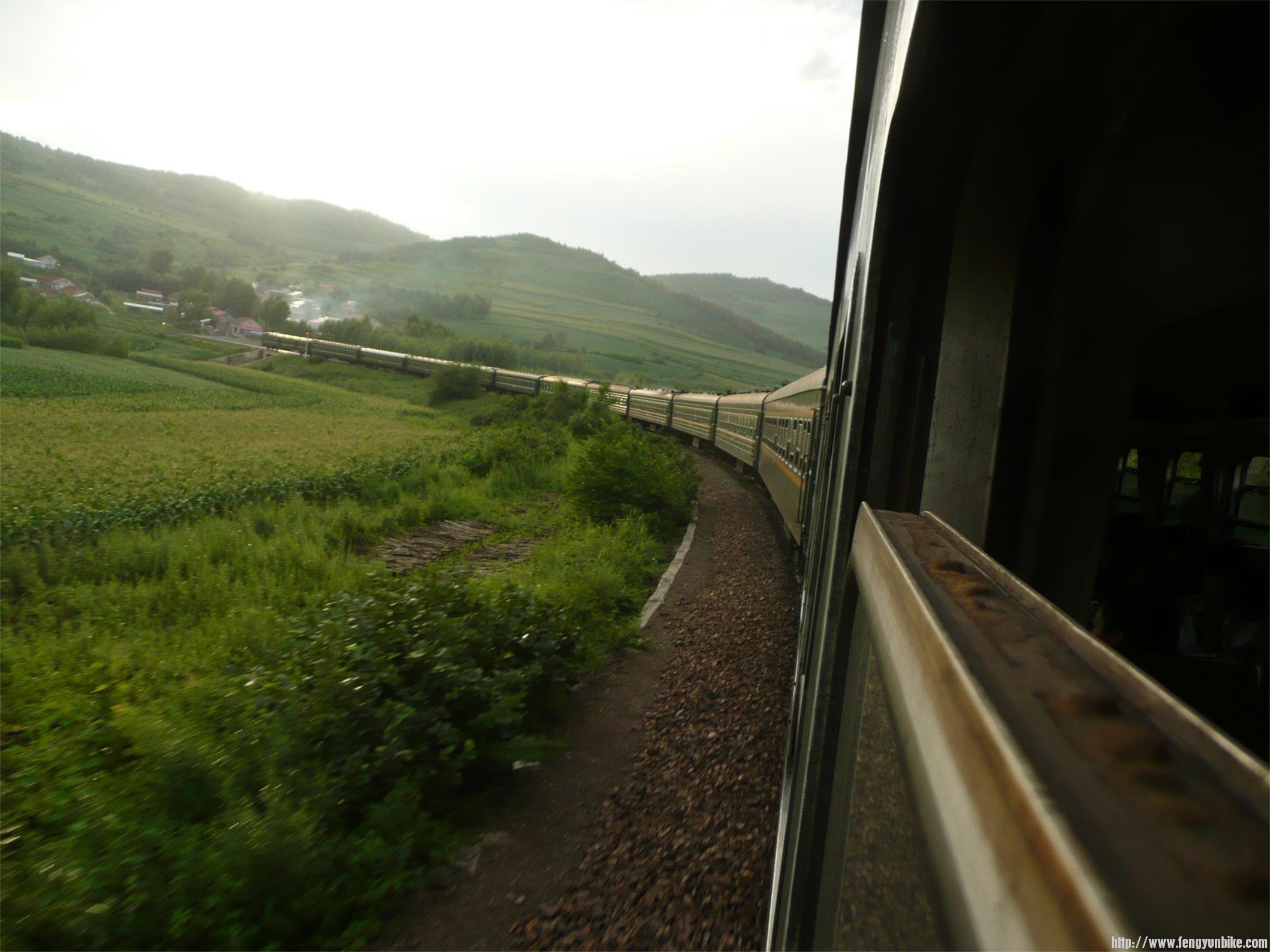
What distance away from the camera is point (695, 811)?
490 centimetres

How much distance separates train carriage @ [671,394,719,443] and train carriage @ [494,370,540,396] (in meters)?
12.7

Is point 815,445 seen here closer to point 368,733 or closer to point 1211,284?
point 368,733

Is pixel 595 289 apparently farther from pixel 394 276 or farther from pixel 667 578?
pixel 667 578

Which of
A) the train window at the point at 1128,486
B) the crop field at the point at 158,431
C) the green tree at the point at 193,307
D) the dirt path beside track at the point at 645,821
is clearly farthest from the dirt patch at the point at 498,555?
the green tree at the point at 193,307

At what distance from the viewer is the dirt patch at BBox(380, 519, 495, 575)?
1095 centimetres

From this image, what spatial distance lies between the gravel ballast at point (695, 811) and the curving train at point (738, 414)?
1.66m

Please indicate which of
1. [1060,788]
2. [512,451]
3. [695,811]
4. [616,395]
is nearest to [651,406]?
[616,395]

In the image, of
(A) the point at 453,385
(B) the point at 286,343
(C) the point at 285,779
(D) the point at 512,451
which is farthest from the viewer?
(B) the point at 286,343

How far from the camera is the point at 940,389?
70.9 inches

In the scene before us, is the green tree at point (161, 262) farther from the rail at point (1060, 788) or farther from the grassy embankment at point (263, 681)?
the rail at point (1060, 788)

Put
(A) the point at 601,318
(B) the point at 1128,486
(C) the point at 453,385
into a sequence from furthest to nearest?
(A) the point at 601,318 < (C) the point at 453,385 < (B) the point at 1128,486

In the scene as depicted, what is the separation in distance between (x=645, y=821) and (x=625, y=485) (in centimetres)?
899

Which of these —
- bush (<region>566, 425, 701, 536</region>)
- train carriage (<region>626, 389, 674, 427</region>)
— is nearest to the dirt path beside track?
bush (<region>566, 425, 701, 536</region>)

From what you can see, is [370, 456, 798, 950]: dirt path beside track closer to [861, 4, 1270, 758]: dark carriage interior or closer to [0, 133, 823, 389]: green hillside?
[861, 4, 1270, 758]: dark carriage interior
